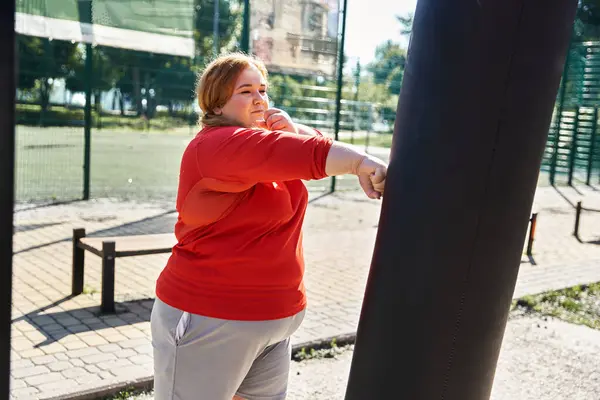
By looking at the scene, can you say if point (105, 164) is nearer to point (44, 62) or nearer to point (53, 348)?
point (44, 62)

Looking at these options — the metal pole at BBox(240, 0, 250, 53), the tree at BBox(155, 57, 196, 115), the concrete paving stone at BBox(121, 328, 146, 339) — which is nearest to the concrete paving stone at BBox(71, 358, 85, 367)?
the concrete paving stone at BBox(121, 328, 146, 339)

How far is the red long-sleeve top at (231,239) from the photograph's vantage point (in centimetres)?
212

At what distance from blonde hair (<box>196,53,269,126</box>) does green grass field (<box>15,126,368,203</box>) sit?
26.3 ft

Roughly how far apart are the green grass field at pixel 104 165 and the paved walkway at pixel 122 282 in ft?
2.28

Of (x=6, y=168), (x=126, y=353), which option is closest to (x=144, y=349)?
(x=126, y=353)

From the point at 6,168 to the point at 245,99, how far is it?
1.35m

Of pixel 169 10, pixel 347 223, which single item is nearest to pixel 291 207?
pixel 347 223

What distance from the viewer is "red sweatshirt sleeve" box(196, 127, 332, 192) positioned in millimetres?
1993

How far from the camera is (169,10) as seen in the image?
36.7ft

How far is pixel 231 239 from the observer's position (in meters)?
2.24

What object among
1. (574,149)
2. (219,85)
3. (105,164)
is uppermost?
(219,85)

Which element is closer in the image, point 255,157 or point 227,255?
point 255,157

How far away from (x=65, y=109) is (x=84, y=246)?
6.10 metres

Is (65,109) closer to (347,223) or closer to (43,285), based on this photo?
(347,223)
